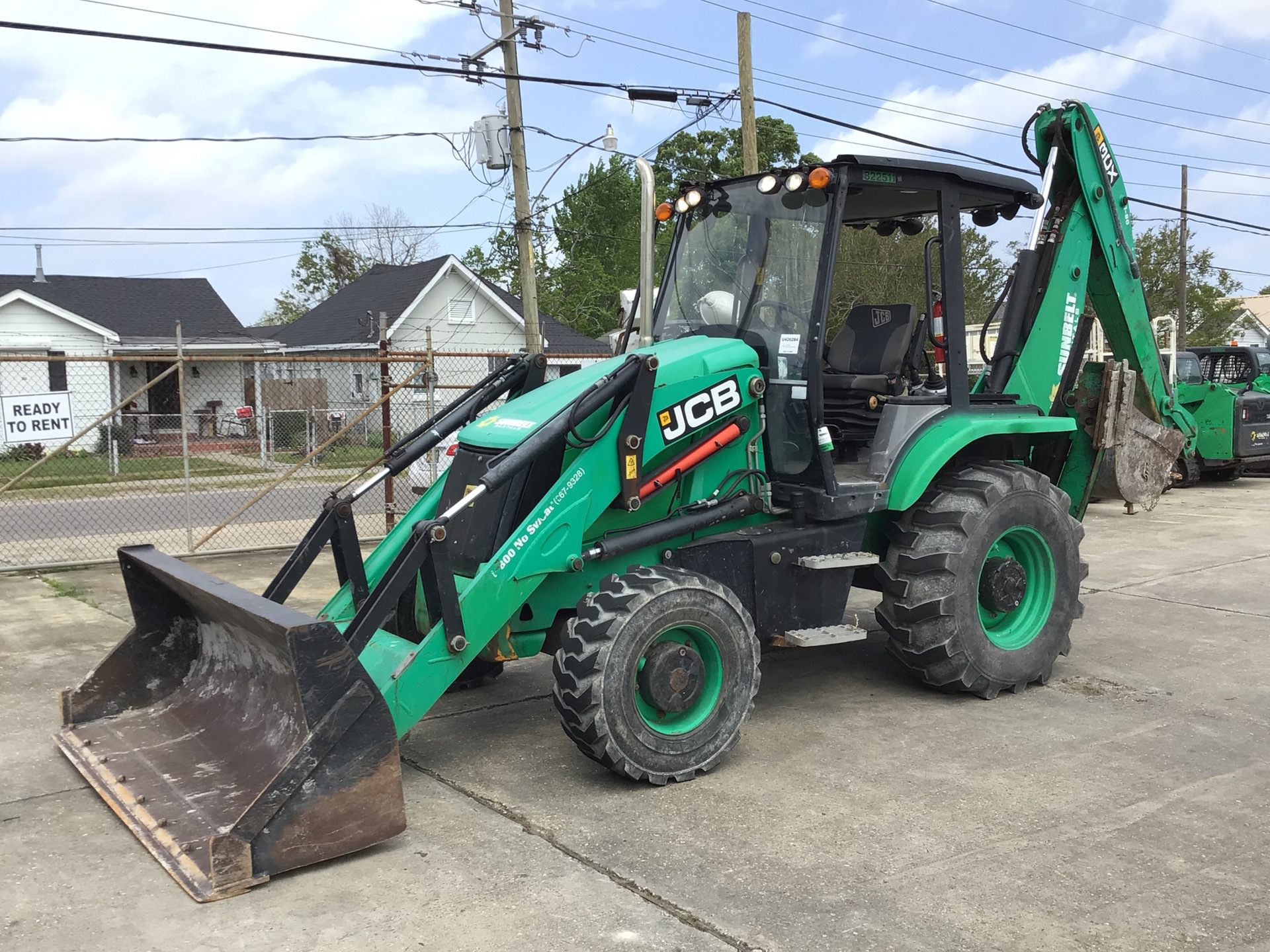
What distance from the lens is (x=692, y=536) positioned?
547cm

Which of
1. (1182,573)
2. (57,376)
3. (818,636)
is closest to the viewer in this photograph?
(818,636)

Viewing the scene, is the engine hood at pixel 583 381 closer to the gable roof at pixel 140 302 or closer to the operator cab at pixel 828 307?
the operator cab at pixel 828 307

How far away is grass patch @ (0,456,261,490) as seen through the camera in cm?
1880

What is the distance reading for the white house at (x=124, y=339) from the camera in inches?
1009

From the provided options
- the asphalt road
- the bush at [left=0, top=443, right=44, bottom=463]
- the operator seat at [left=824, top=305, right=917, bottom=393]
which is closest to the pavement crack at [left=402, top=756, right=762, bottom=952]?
the operator seat at [left=824, top=305, right=917, bottom=393]

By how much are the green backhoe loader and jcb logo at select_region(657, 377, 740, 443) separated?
0.05ft

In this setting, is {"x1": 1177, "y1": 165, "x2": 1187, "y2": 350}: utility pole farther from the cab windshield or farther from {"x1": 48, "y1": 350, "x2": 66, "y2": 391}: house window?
the cab windshield

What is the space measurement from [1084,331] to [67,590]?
317 inches

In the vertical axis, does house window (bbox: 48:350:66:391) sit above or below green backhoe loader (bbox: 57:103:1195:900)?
above

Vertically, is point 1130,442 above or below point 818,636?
above

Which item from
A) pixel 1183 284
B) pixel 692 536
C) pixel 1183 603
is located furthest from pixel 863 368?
pixel 1183 284

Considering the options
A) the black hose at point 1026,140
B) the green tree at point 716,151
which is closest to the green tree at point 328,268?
the green tree at point 716,151

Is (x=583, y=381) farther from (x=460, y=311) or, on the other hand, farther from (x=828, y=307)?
(x=460, y=311)

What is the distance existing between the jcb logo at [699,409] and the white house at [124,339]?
1990cm
